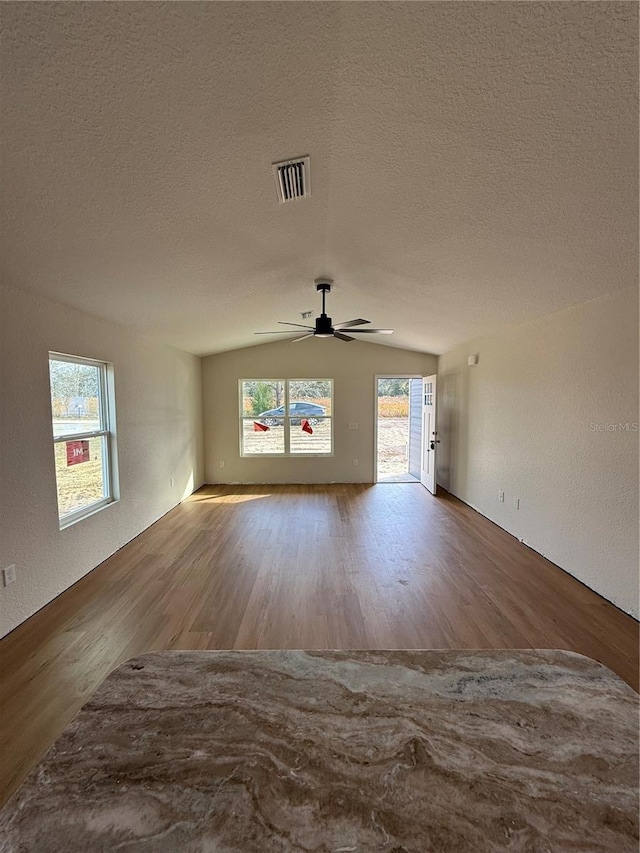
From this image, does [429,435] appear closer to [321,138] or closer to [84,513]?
[84,513]

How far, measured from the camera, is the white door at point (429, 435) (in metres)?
5.84

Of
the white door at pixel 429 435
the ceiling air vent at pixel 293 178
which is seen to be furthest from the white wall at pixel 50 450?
the white door at pixel 429 435

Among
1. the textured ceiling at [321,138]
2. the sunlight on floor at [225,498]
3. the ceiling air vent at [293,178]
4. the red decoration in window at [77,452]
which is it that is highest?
the ceiling air vent at [293,178]

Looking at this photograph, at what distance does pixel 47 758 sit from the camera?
2.49 ft

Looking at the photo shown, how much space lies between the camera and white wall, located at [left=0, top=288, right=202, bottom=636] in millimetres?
2457

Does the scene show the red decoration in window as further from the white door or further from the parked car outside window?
the white door

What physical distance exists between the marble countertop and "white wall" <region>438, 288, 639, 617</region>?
7.17 feet

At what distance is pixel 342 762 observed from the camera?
77cm

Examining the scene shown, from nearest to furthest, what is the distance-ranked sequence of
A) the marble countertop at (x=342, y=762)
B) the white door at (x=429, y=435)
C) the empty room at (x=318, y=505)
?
the marble countertop at (x=342, y=762)
the empty room at (x=318, y=505)
the white door at (x=429, y=435)

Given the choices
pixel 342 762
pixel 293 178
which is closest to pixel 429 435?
pixel 293 178

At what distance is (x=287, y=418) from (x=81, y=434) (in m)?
3.79

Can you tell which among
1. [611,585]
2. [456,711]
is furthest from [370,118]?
[611,585]

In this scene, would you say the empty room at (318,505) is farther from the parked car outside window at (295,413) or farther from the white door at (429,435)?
the parked car outside window at (295,413)

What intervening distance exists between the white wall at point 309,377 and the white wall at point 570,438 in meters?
2.15
